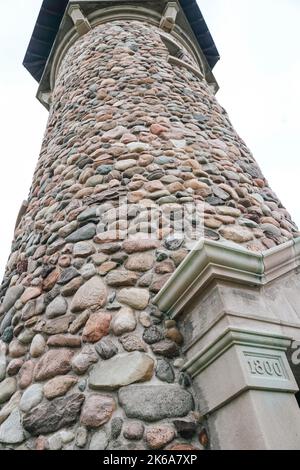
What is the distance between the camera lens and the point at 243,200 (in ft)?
7.54

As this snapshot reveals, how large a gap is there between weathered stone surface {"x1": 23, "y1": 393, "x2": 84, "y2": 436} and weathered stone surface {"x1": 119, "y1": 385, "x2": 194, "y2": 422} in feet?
0.65

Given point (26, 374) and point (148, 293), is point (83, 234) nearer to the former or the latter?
point (148, 293)

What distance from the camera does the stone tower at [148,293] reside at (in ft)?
4.17

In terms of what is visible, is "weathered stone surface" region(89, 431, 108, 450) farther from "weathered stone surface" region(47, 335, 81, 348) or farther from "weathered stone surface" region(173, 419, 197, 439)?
"weathered stone surface" region(47, 335, 81, 348)

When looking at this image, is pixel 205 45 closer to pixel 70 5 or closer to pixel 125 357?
pixel 70 5

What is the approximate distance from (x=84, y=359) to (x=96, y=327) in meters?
0.15

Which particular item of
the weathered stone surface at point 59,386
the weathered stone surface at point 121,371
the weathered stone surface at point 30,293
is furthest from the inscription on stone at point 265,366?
the weathered stone surface at point 30,293

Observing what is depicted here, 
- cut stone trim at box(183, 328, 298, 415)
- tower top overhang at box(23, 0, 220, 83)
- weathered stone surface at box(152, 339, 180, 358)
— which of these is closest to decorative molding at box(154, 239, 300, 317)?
weathered stone surface at box(152, 339, 180, 358)

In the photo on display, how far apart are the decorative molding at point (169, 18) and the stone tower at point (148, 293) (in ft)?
8.44

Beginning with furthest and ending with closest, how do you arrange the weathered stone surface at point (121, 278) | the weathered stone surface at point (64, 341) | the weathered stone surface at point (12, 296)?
the weathered stone surface at point (12, 296), the weathered stone surface at point (121, 278), the weathered stone surface at point (64, 341)

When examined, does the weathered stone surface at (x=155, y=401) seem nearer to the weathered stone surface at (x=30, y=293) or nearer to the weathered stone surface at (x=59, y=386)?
the weathered stone surface at (x=59, y=386)

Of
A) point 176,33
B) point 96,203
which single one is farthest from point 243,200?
point 176,33

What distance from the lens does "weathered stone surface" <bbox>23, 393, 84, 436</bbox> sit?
4.39ft
